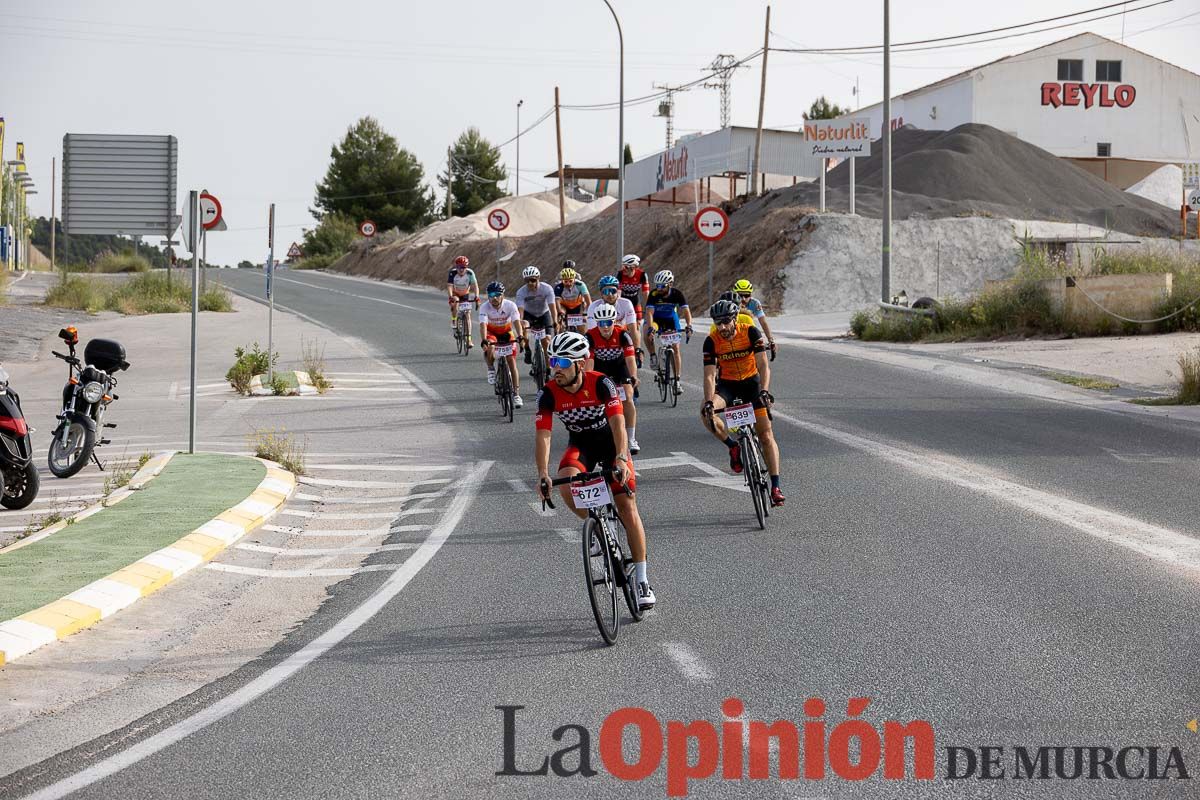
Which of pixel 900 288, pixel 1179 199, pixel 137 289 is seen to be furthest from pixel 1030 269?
pixel 1179 199

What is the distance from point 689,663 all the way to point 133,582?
4205mm

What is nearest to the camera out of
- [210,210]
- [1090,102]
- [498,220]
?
[210,210]

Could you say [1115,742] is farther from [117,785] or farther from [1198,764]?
[117,785]

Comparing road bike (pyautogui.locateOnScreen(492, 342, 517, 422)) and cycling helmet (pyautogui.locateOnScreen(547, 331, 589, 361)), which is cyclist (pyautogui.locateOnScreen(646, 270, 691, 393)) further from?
cycling helmet (pyautogui.locateOnScreen(547, 331, 589, 361))

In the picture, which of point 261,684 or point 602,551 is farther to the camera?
point 602,551

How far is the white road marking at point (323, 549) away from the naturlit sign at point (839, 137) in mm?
37741

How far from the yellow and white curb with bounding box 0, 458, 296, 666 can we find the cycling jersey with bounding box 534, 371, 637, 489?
305cm

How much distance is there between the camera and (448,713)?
246 inches

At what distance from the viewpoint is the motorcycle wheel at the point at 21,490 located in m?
12.5

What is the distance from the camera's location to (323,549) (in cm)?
1096

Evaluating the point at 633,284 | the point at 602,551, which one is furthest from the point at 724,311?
the point at 633,284

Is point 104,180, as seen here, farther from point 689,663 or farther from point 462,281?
point 689,663

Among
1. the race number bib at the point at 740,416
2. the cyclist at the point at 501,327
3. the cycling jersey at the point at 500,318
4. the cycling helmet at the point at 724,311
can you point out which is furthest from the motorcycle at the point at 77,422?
the race number bib at the point at 740,416

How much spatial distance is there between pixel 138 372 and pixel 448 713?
22980 mm
